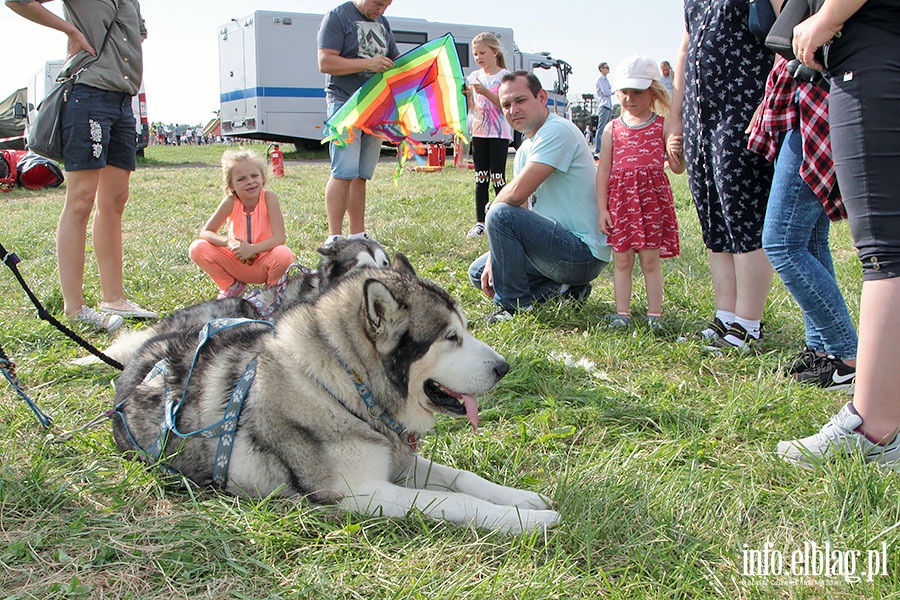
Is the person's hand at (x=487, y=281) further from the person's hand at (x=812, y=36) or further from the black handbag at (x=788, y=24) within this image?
the person's hand at (x=812, y=36)

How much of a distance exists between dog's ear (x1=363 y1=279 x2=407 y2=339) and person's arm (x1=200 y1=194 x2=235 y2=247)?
2.98 metres

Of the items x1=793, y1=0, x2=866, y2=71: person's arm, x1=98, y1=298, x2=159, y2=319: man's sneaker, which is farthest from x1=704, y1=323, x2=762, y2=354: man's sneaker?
x1=98, y1=298, x2=159, y2=319: man's sneaker

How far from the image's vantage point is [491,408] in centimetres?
309

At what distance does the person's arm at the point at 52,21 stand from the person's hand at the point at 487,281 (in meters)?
2.84

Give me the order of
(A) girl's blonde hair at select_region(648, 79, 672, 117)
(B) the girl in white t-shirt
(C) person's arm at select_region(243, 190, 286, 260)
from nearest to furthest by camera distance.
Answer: (A) girl's blonde hair at select_region(648, 79, 672, 117), (C) person's arm at select_region(243, 190, 286, 260), (B) the girl in white t-shirt

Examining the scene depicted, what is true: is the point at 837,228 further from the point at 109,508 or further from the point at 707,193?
the point at 109,508

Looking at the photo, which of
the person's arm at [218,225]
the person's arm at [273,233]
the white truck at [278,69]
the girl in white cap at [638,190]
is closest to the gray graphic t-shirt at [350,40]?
the person's arm at [273,233]

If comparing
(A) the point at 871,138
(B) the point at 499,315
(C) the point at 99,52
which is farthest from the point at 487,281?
(C) the point at 99,52

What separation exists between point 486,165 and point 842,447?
5763 millimetres

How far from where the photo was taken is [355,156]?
577cm

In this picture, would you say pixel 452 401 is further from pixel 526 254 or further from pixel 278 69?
pixel 278 69

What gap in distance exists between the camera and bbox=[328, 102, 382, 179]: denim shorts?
571 centimetres

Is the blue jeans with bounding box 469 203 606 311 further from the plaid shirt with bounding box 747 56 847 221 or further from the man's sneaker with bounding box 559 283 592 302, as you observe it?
the plaid shirt with bounding box 747 56 847 221

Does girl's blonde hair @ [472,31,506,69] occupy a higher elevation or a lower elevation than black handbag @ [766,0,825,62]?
higher
